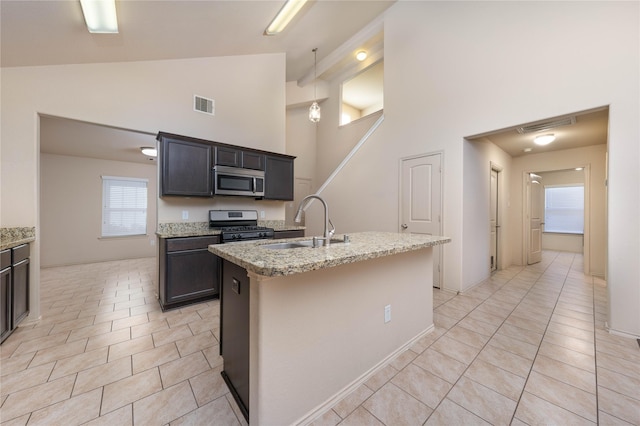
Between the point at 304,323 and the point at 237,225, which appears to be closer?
the point at 304,323

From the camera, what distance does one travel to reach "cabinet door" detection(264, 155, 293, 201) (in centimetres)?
408

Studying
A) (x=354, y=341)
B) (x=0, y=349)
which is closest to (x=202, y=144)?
Answer: (x=0, y=349)

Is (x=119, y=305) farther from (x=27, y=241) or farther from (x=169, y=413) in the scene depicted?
(x=169, y=413)

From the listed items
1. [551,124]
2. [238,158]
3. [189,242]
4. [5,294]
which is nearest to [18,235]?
[5,294]

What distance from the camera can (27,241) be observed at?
2408mm

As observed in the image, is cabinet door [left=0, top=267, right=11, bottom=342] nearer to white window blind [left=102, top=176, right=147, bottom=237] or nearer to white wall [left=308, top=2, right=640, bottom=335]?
white window blind [left=102, top=176, right=147, bottom=237]

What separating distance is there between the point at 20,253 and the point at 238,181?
225cm

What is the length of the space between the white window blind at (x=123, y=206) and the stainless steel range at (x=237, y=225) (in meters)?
3.68

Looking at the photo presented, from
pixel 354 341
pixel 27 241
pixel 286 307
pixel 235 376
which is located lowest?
pixel 235 376

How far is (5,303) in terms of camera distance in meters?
2.10

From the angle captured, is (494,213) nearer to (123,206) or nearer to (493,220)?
(493,220)

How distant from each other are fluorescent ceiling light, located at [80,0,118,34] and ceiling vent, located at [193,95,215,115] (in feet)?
4.93

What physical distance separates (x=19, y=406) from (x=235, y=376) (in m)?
1.26

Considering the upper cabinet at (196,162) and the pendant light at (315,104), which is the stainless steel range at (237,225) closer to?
the upper cabinet at (196,162)
